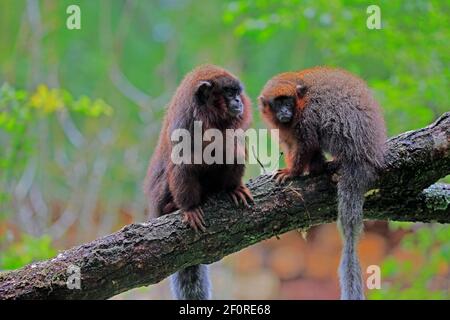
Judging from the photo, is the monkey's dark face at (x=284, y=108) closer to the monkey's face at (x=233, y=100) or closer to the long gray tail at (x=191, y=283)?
the monkey's face at (x=233, y=100)

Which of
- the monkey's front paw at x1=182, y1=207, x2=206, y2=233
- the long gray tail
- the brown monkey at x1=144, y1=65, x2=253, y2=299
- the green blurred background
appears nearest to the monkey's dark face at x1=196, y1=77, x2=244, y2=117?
the brown monkey at x1=144, y1=65, x2=253, y2=299

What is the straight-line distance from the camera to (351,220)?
10.1 feet

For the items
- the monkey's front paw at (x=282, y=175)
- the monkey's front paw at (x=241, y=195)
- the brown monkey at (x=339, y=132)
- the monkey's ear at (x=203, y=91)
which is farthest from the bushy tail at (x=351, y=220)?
the monkey's ear at (x=203, y=91)

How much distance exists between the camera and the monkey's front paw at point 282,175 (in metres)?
3.18

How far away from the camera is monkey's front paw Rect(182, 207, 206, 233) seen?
2955 millimetres

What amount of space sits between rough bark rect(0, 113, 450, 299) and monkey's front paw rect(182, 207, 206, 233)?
29 millimetres

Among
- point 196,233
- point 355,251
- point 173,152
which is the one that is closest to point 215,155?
point 173,152

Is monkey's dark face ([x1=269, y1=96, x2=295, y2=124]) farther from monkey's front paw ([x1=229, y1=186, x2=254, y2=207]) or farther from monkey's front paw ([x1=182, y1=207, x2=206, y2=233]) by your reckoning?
monkey's front paw ([x1=182, y1=207, x2=206, y2=233])

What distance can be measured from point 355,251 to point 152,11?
18.1ft

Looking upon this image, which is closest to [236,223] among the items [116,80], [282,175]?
[282,175]

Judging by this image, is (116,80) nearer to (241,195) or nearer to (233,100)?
(233,100)

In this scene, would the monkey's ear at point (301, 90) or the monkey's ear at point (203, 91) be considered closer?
the monkey's ear at point (203, 91)

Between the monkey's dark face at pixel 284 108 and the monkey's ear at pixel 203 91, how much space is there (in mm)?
469

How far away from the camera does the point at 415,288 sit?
15.1 ft
